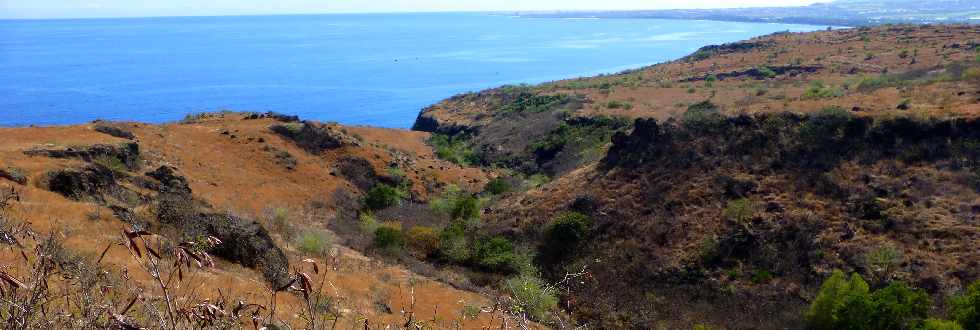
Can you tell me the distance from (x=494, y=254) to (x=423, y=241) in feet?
7.49

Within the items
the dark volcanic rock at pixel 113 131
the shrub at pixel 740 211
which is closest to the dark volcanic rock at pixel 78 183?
the dark volcanic rock at pixel 113 131

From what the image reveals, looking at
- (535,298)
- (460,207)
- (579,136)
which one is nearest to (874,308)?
(535,298)

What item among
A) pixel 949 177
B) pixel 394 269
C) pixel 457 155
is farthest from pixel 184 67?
pixel 949 177

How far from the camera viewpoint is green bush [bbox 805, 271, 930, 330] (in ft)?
35.0

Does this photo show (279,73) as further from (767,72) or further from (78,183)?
(78,183)

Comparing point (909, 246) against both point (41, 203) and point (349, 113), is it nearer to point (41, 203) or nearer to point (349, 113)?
point (41, 203)

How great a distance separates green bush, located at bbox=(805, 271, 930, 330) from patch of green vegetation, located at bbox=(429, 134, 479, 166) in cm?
2660

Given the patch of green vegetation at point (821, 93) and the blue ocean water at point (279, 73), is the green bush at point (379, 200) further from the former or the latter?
the blue ocean water at point (279, 73)

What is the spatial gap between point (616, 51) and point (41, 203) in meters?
128

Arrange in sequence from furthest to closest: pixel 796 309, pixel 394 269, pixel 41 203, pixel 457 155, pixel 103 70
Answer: pixel 103 70 → pixel 457 155 → pixel 394 269 → pixel 796 309 → pixel 41 203

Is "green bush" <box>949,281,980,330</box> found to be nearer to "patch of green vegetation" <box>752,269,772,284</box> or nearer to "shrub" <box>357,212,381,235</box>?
"patch of green vegetation" <box>752,269,772,284</box>

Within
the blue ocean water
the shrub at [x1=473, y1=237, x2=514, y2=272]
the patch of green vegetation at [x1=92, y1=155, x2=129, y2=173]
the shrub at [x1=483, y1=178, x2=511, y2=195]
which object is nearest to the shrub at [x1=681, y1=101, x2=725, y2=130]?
the shrub at [x1=473, y1=237, x2=514, y2=272]

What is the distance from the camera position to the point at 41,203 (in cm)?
1138

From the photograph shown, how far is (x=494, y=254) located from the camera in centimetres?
1738
